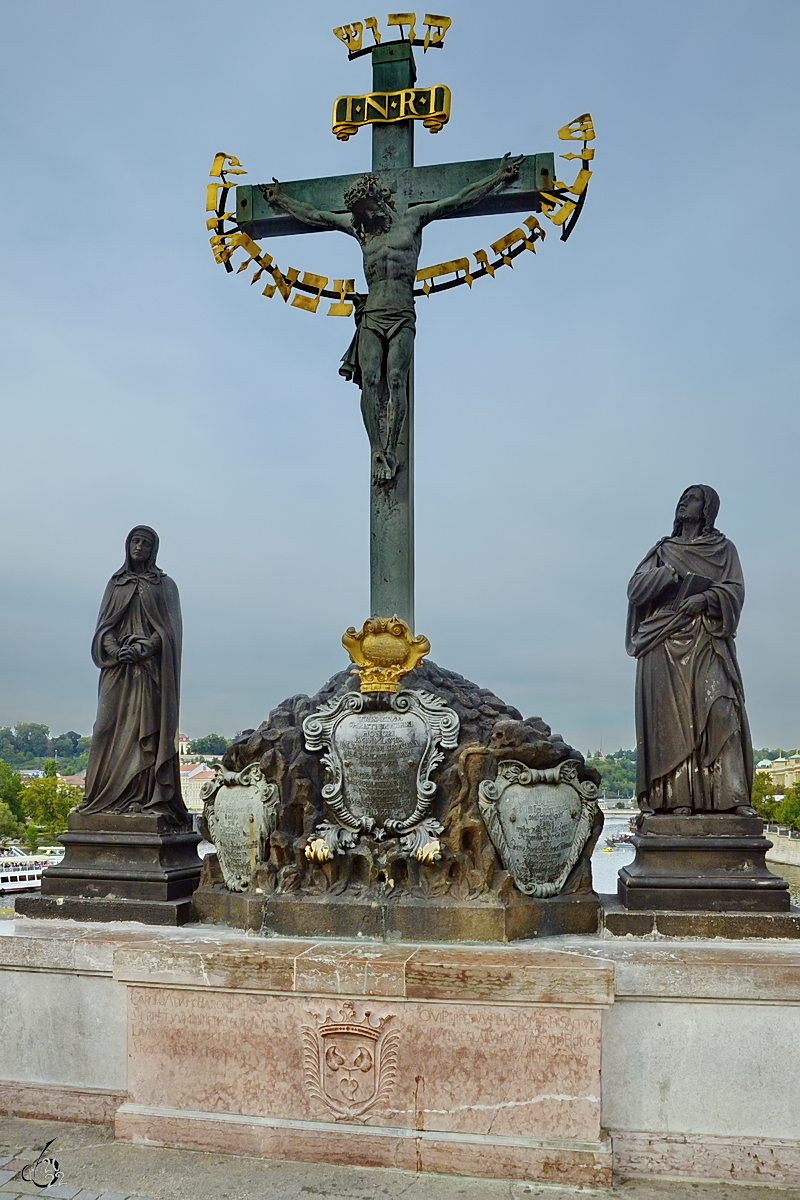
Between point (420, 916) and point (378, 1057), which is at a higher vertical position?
point (420, 916)

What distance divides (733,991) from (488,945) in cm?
130

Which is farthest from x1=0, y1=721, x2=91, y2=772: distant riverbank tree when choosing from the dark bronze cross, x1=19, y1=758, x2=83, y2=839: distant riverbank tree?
the dark bronze cross

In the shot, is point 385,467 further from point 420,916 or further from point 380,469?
point 420,916

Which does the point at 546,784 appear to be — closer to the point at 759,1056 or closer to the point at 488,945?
the point at 488,945

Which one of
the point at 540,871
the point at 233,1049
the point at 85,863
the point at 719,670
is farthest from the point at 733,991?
the point at 85,863

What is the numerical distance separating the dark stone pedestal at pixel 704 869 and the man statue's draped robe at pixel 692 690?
0.13 m

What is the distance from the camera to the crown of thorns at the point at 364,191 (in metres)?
6.62

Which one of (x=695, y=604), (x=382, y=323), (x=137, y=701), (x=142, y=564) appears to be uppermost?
(x=382, y=323)

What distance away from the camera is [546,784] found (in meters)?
5.77

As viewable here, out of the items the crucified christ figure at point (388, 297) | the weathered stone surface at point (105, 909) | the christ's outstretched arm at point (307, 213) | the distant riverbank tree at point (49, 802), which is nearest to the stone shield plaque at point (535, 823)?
the weathered stone surface at point (105, 909)

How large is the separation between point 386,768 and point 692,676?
1978mm

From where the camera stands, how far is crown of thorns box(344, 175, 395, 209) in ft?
21.7

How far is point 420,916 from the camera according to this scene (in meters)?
5.44
